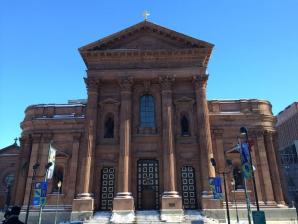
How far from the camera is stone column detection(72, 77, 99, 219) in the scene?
28.0m

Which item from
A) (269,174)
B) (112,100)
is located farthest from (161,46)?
(269,174)

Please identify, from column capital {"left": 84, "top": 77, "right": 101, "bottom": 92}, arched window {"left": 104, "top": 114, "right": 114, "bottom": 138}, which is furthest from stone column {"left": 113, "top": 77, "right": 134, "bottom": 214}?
column capital {"left": 84, "top": 77, "right": 101, "bottom": 92}

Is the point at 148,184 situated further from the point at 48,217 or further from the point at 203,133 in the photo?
the point at 48,217

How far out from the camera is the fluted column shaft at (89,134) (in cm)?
2903

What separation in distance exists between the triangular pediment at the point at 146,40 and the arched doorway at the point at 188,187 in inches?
544

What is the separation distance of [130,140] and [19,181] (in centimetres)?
1384

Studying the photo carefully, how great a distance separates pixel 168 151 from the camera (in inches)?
1164

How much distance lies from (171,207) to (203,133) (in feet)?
26.5

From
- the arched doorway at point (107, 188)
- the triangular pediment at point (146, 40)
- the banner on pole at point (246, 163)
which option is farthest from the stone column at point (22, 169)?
the banner on pole at point (246, 163)

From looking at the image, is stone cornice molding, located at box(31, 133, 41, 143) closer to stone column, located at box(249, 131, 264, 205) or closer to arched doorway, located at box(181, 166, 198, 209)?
arched doorway, located at box(181, 166, 198, 209)

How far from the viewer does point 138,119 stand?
32156 millimetres

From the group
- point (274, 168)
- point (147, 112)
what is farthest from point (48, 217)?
point (274, 168)

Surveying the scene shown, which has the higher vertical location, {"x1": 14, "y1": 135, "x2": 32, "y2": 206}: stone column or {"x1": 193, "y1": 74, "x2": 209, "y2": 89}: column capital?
{"x1": 193, "y1": 74, "x2": 209, "y2": 89}: column capital

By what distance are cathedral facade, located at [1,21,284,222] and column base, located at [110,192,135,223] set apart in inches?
3.7
